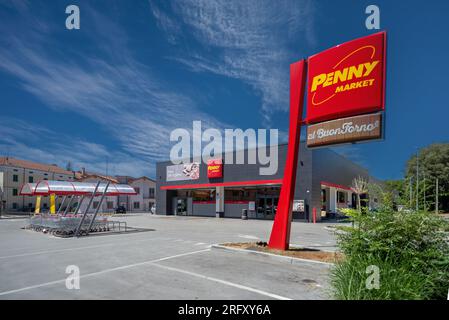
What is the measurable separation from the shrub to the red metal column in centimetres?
405

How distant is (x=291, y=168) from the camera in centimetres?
1058

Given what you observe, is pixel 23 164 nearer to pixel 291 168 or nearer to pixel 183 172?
pixel 183 172

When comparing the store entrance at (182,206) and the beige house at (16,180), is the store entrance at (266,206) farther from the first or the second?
the beige house at (16,180)

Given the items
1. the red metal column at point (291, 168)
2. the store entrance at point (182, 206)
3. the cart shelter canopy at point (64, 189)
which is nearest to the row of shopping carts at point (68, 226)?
the cart shelter canopy at point (64, 189)

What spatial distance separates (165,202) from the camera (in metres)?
42.0

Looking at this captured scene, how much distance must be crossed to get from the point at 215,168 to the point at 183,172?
6283 mm

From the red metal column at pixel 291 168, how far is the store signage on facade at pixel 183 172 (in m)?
26.9

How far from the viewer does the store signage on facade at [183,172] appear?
37.5 metres

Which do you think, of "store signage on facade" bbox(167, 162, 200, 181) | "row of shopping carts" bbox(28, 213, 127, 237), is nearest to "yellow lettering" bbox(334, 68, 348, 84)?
"row of shopping carts" bbox(28, 213, 127, 237)

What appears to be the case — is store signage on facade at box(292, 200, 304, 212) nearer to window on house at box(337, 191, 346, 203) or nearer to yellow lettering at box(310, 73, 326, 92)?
window on house at box(337, 191, 346, 203)

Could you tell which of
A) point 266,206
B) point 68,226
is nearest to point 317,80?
point 68,226

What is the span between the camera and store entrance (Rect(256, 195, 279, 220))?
105 feet
